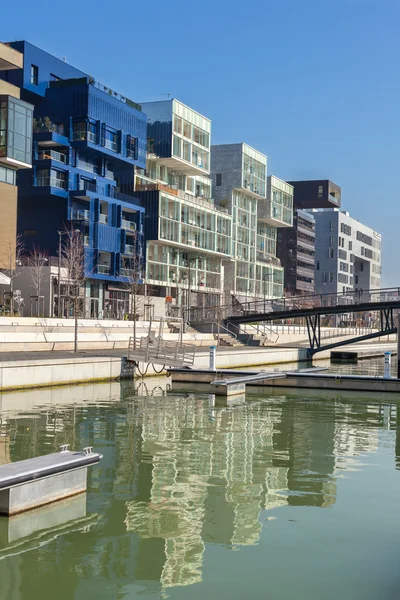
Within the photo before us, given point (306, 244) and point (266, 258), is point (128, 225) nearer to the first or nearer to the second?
point (266, 258)

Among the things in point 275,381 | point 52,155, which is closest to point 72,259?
point 52,155

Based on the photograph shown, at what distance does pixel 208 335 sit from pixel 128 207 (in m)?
19.9

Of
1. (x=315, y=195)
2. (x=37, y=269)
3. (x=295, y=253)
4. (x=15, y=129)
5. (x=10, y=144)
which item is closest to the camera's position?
(x=10, y=144)

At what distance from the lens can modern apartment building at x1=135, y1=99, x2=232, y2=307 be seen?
261 ft

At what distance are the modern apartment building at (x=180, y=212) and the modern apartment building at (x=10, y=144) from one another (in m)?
24.0

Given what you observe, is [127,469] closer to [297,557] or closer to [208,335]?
[297,557]

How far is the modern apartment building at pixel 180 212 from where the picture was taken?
7969 centimetres

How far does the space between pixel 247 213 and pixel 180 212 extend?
2455 cm

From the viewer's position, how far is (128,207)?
73.9m

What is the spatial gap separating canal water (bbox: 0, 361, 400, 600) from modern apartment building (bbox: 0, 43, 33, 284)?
119ft

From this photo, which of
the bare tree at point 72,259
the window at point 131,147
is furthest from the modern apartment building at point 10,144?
the window at point 131,147

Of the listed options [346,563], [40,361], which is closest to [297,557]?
[346,563]

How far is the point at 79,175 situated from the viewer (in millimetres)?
68625

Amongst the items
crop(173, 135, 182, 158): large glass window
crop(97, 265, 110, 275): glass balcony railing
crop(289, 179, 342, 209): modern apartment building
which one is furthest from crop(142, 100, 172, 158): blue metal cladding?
crop(289, 179, 342, 209): modern apartment building
